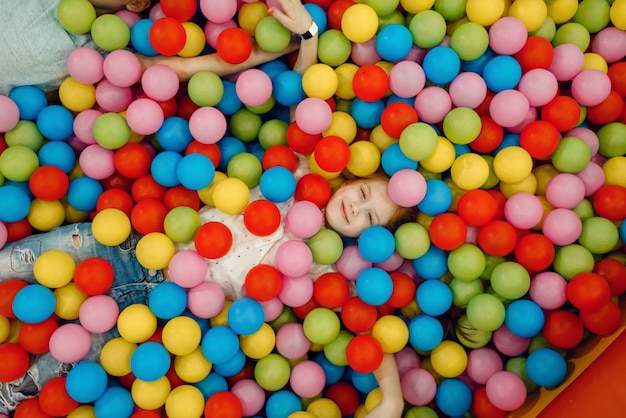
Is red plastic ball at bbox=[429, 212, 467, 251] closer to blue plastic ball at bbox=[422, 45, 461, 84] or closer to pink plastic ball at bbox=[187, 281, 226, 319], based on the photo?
blue plastic ball at bbox=[422, 45, 461, 84]

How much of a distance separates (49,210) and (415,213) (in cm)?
94

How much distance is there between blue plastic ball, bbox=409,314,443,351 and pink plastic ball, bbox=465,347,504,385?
10 centimetres

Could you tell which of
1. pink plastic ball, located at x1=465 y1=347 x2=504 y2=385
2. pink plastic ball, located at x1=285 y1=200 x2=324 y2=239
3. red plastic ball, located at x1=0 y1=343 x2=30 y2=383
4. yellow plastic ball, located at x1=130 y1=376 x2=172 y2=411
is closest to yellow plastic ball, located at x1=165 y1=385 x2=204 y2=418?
yellow plastic ball, located at x1=130 y1=376 x2=172 y2=411

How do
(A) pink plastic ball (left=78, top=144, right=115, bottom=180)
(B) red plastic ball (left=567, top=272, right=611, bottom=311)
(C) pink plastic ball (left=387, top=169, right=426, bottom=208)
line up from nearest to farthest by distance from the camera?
(B) red plastic ball (left=567, top=272, right=611, bottom=311) < (C) pink plastic ball (left=387, top=169, right=426, bottom=208) < (A) pink plastic ball (left=78, top=144, right=115, bottom=180)

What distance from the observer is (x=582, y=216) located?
5.06ft

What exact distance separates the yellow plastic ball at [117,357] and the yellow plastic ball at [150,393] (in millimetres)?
46

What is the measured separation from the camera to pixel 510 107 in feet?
4.93

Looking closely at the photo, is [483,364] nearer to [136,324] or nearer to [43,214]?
[136,324]

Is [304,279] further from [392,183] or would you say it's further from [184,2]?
[184,2]

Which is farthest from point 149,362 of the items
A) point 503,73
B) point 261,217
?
point 503,73

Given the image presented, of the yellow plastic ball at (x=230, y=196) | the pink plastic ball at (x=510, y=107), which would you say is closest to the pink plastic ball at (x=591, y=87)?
the pink plastic ball at (x=510, y=107)

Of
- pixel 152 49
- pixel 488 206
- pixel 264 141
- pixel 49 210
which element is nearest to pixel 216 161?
pixel 264 141

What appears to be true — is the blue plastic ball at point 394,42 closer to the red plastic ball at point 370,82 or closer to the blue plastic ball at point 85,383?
the red plastic ball at point 370,82

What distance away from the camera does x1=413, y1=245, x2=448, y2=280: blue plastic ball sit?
1.53m
